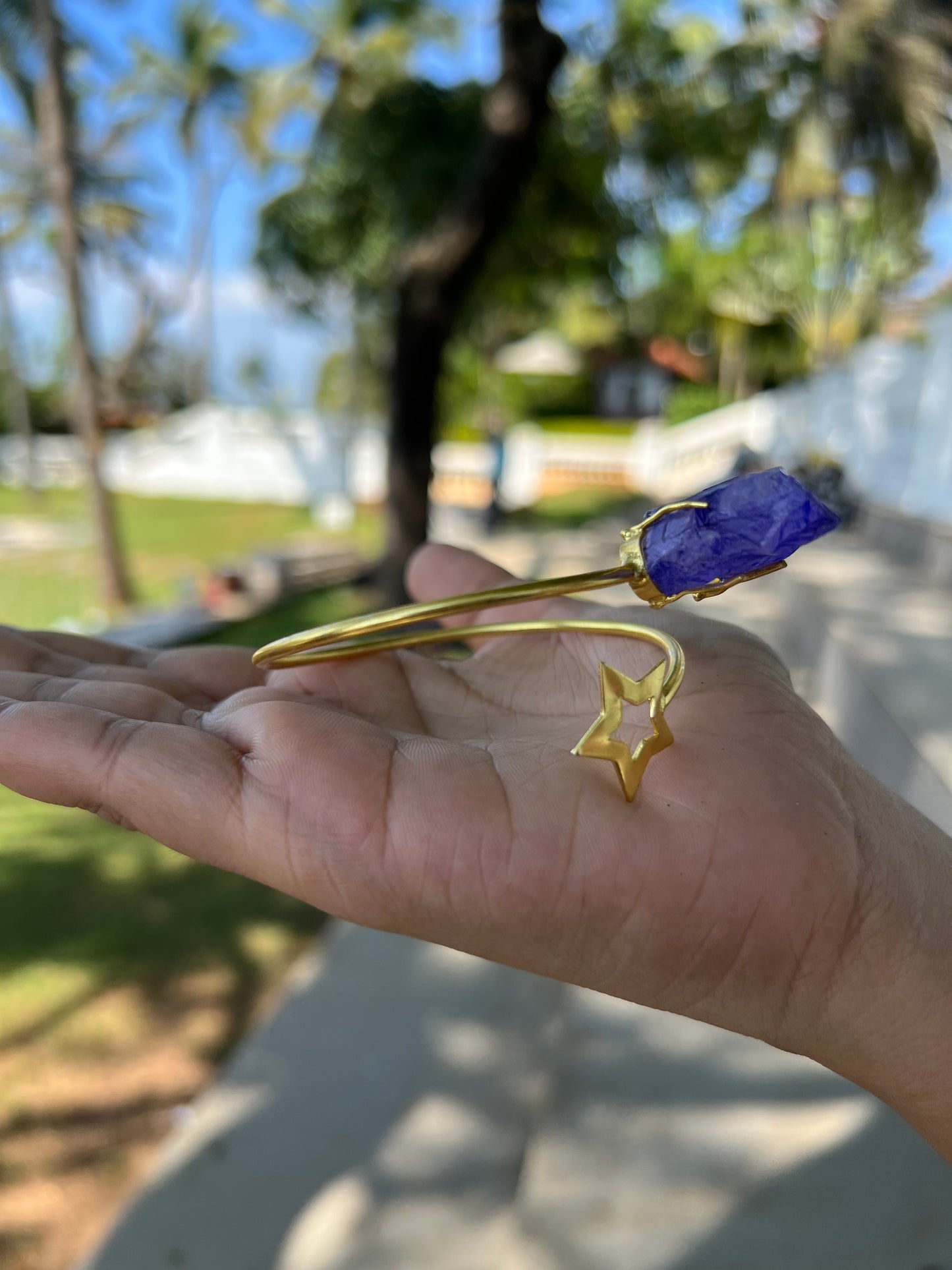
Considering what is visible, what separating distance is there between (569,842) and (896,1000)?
426 mm

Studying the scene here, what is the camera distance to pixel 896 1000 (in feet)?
3.44

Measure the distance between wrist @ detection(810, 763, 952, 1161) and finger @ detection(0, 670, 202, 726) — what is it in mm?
893

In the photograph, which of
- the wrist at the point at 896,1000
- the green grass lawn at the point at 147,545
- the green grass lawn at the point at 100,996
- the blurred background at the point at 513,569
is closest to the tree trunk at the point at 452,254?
the blurred background at the point at 513,569

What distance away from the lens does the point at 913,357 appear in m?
4.61

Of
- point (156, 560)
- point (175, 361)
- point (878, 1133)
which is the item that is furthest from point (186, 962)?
point (175, 361)

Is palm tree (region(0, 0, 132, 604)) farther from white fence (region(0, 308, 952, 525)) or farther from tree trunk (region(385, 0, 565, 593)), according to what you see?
tree trunk (region(385, 0, 565, 593))

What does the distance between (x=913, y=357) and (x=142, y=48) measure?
23468mm

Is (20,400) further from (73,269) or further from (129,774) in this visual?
(129,774)

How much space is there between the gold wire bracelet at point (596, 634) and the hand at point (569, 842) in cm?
6

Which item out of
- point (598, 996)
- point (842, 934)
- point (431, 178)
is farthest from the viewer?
point (431, 178)

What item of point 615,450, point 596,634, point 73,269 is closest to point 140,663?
point 596,634

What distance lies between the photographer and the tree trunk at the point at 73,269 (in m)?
7.80

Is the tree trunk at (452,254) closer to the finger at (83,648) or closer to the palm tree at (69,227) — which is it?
the finger at (83,648)

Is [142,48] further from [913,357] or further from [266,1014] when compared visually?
[266,1014]
